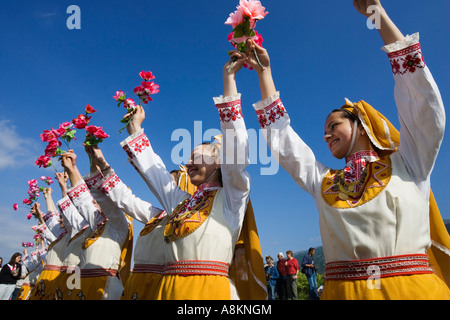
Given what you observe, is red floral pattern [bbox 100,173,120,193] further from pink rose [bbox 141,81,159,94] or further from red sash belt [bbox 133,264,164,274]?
pink rose [bbox 141,81,159,94]

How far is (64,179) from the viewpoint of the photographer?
564 cm

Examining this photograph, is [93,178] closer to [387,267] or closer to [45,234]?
[387,267]

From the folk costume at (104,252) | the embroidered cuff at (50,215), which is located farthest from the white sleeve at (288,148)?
the embroidered cuff at (50,215)

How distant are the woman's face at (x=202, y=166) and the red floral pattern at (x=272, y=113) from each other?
840 mm

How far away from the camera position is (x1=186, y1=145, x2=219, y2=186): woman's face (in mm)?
3047

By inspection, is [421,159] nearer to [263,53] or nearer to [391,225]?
[391,225]

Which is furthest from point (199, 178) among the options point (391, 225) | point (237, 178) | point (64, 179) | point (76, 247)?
point (64, 179)

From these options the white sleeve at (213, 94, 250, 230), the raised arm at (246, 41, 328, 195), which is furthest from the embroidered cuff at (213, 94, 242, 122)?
the raised arm at (246, 41, 328, 195)

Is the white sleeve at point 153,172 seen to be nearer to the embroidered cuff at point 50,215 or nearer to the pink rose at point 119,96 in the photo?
the pink rose at point 119,96

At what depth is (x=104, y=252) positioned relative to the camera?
153 inches

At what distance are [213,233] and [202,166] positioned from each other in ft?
2.65

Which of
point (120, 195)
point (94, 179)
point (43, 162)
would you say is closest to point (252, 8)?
point (120, 195)
